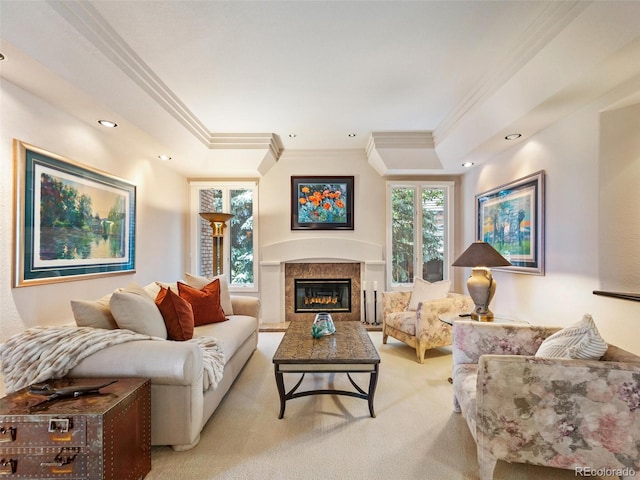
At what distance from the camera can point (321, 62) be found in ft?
7.84

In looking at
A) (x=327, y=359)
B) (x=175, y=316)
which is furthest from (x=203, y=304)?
(x=327, y=359)

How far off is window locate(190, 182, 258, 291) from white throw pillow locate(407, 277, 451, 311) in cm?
243

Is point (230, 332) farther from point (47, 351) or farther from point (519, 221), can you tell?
point (519, 221)

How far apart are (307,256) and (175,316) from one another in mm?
2486

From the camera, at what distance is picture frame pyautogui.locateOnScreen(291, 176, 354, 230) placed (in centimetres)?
470

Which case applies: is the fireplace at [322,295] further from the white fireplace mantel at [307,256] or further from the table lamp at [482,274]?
the table lamp at [482,274]

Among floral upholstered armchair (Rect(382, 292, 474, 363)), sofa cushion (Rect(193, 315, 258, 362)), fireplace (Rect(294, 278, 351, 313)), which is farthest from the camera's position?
fireplace (Rect(294, 278, 351, 313))

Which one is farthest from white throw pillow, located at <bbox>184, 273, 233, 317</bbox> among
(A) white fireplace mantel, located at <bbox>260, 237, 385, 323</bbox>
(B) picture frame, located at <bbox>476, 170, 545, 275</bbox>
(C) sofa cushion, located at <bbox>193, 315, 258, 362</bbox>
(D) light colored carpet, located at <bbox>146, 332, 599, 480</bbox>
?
(B) picture frame, located at <bbox>476, 170, 545, 275</bbox>

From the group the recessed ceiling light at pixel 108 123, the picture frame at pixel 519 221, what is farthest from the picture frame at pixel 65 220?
the picture frame at pixel 519 221

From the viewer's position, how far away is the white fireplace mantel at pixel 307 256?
15.3ft

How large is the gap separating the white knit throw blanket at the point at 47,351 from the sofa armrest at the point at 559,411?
6.78 feet

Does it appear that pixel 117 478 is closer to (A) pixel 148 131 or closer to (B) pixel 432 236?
(A) pixel 148 131

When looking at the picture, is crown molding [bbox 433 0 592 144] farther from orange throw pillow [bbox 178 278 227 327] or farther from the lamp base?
orange throw pillow [bbox 178 278 227 327]

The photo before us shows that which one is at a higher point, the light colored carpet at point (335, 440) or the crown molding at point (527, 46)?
the crown molding at point (527, 46)
